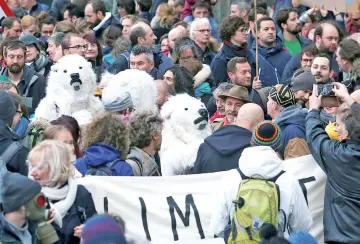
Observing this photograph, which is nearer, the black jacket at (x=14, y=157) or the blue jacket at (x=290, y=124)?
the black jacket at (x=14, y=157)

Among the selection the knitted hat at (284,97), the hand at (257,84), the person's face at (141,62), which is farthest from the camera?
the hand at (257,84)

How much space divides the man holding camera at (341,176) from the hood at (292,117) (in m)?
1.21

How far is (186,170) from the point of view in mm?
10312

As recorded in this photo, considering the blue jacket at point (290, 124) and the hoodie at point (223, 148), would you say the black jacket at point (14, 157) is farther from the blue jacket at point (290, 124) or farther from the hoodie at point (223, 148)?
the blue jacket at point (290, 124)

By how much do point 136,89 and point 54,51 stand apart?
430 cm

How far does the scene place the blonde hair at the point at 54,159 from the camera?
8242mm

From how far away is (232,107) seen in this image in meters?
11.5

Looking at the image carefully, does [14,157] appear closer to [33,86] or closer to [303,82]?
[303,82]

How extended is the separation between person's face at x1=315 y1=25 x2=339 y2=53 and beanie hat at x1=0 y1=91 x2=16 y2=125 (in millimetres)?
5839

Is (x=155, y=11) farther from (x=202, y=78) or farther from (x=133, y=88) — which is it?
(x=133, y=88)

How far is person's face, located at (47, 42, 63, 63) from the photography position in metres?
15.2

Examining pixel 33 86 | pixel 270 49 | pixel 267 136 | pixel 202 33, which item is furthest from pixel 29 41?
pixel 267 136

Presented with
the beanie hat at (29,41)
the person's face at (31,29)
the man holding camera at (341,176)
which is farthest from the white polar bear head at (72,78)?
the person's face at (31,29)

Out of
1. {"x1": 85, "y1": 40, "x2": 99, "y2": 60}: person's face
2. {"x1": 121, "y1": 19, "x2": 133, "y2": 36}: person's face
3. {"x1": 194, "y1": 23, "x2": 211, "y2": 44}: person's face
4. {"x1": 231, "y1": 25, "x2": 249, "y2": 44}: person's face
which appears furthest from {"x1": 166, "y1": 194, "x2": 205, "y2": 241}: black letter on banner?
{"x1": 121, "y1": 19, "x2": 133, "y2": 36}: person's face
